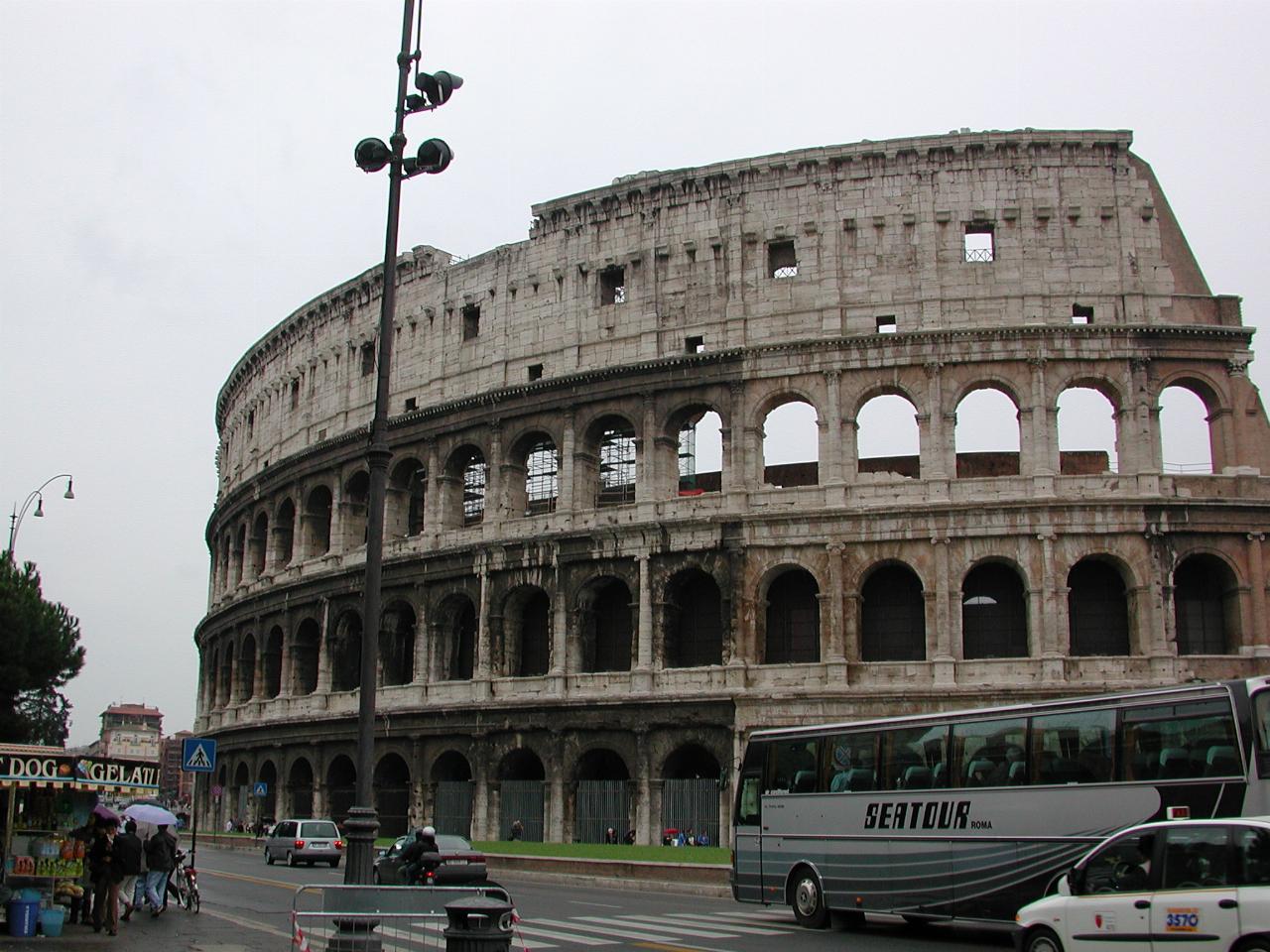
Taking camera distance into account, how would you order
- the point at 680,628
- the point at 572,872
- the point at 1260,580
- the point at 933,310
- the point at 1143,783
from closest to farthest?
the point at 1143,783 → the point at 572,872 → the point at 1260,580 → the point at 933,310 → the point at 680,628

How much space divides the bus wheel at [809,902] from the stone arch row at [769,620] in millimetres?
14036

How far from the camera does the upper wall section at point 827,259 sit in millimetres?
34094

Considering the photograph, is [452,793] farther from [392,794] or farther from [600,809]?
[600,809]

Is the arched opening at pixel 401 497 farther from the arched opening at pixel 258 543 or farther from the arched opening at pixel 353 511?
the arched opening at pixel 258 543

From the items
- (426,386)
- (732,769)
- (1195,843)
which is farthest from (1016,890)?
(426,386)

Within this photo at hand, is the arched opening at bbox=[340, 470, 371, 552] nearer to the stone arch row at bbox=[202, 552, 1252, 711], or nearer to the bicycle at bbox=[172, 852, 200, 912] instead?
the stone arch row at bbox=[202, 552, 1252, 711]

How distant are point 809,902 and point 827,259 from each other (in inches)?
811

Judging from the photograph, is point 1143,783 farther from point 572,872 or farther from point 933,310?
point 933,310

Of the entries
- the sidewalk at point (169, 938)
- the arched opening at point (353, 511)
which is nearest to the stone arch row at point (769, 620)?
the arched opening at point (353, 511)

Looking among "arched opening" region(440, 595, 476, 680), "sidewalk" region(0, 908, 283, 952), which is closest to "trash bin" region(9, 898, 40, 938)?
"sidewalk" region(0, 908, 283, 952)

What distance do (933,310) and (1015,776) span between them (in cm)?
1980

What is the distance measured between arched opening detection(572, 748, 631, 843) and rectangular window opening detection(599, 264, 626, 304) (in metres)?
13.1

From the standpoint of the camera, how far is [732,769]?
33438 millimetres

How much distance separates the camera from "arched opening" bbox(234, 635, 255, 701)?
51.0m
